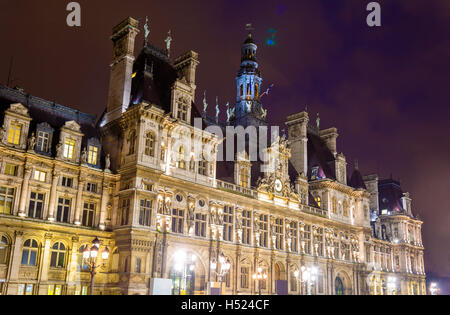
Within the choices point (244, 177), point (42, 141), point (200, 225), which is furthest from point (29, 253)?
point (244, 177)

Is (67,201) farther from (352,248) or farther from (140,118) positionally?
(352,248)

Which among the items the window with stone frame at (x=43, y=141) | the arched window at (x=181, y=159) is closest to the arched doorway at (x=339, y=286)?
the arched window at (x=181, y=159)

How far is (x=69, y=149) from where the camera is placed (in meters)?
36.8

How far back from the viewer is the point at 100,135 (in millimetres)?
43094

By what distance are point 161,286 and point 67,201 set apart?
1026 cm

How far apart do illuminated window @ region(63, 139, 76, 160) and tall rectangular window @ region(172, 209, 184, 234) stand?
10305 mm

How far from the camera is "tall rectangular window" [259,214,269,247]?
49062mm

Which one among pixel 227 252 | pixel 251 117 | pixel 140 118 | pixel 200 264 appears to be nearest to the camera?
pixel 140 118

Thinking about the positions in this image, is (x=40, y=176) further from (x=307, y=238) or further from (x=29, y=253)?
(x=307, y=238)

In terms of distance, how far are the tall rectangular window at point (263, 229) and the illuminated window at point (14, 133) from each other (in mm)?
26722

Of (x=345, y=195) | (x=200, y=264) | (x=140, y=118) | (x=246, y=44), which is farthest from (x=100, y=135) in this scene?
(x=345, y=195)

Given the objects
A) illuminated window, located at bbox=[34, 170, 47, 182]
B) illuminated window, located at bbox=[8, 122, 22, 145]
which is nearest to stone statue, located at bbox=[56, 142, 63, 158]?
illuminated window, located at bbox=[34, 170, 47, 182]

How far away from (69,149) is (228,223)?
17.6 m

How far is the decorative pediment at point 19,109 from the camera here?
33469 millimetres
